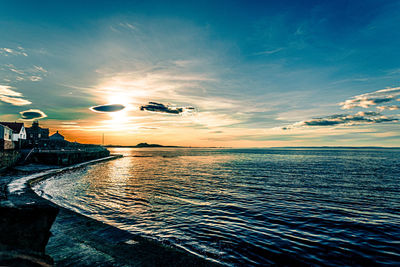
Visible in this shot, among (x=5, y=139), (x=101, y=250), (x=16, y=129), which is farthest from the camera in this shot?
(x=16, y=129)

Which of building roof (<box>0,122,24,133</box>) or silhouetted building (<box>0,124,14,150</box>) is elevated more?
building roof (<box>0,122,24,133</box>)

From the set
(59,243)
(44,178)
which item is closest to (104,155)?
(44,178)

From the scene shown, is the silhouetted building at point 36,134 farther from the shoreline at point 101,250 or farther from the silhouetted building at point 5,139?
the shoreline at point 101,250

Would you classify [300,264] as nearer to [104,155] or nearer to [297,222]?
[297,222]

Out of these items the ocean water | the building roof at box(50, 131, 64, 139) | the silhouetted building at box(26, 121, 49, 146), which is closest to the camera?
the ocean water

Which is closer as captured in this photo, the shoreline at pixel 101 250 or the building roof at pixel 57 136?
the shoreline at pixel 101 250

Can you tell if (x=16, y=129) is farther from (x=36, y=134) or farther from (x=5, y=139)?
(x=36, y=134)

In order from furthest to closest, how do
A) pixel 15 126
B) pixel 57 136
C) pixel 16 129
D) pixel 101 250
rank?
pixel 57 136 < pixel 15 126 < pixel 16 129 < pixel 101 250

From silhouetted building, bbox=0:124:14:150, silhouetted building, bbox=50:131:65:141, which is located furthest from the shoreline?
silhouetted building, bbox=50:131:65:141

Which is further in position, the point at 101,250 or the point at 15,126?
the point at 15,126

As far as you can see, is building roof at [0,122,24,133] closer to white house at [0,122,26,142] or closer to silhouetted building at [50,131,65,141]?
white house at [0,122,26,142]

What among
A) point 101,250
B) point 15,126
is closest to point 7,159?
point 101,250

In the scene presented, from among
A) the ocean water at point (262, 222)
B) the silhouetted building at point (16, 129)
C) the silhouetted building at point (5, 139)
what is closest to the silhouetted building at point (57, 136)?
the silhouetted building at point (16, 129)

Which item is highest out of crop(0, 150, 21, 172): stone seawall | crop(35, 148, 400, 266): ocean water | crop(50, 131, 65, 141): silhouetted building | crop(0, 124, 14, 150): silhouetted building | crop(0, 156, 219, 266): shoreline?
crop(50, 131, 65, 141): silhouetted building
